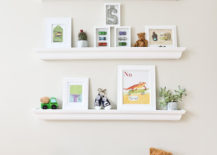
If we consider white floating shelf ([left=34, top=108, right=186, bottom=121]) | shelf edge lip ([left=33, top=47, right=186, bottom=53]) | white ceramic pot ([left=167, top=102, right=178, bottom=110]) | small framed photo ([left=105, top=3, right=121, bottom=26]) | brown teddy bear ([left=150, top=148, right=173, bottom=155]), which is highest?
small framed photo ([left=105, top=3, right=121, bottom=26])

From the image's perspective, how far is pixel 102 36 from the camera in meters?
1.91

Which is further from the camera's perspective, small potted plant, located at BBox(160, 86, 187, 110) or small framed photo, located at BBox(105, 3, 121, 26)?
small framed photo, located at BBox(105, 3, 121, 26)

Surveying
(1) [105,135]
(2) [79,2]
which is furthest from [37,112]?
(2) [79,2]

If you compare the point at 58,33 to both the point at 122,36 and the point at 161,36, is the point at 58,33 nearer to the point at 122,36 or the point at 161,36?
the point at 122,36

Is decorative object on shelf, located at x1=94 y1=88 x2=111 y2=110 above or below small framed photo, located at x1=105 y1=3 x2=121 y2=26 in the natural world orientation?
below

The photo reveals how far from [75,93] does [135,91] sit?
0.44 m

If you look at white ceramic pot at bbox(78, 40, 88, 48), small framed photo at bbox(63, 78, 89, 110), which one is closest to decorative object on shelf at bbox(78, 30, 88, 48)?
white ceramic pot at bbox(78, 40, 88, 48)

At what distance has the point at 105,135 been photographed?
1.86 metres

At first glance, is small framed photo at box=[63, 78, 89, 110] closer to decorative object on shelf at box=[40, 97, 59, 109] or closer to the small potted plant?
decorative object on shelf at box=[40, 97, 59, 109]

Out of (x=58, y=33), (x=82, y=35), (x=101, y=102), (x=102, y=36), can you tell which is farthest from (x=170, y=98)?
(x=58, y=33)

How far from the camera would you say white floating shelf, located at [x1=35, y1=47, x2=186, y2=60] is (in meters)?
1.82

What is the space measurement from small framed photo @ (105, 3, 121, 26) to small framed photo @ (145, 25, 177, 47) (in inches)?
9.2

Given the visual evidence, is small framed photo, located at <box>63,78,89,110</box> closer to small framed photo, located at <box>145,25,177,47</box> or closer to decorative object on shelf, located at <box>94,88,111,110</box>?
decorative object on shelf, located at <box>94,88,111,110</box>

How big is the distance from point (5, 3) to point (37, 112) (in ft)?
2.91
